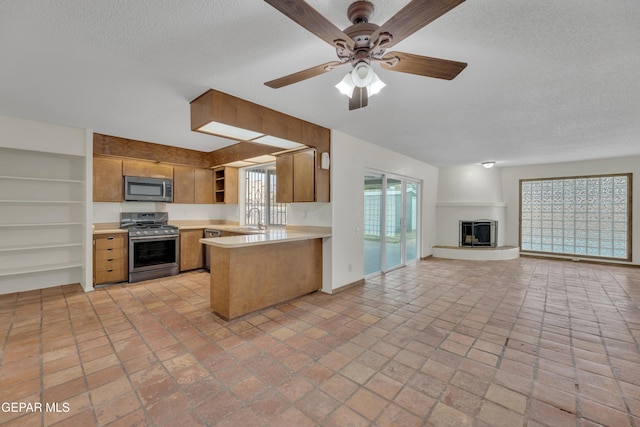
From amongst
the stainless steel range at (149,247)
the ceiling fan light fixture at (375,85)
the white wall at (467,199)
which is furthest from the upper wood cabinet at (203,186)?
the white wall at (467,199)

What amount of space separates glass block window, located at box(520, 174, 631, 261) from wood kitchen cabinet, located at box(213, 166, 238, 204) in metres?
7.25

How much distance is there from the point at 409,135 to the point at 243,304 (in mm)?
3387

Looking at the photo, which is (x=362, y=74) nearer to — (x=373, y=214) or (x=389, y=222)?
(x=373, y=214)

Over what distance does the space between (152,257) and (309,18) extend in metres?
4.80

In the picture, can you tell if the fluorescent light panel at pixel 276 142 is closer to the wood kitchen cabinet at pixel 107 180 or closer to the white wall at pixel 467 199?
the wood kitchen cabinet at pixel 107 180

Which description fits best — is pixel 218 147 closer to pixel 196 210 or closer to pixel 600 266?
pixel 196 210

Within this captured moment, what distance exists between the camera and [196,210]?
6.04 metres

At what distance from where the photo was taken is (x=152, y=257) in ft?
15.5

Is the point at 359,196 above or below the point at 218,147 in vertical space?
below

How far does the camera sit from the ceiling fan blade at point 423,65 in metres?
1.55

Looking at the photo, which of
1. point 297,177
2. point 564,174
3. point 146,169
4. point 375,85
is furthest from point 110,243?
point 564,174

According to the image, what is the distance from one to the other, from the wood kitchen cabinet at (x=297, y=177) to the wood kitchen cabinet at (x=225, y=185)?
1.79m

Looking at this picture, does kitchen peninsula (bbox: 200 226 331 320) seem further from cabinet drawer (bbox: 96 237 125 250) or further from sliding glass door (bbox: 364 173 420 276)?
cabinet drawer (bbox: 96 237 125 250)

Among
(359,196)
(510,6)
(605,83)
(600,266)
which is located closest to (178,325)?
(359,196)
